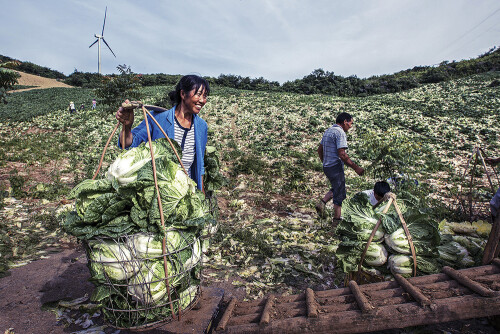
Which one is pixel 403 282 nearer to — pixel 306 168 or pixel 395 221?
pixel 395 221

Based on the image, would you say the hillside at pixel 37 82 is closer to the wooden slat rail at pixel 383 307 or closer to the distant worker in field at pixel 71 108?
the distant worker in field at pixel 71 108

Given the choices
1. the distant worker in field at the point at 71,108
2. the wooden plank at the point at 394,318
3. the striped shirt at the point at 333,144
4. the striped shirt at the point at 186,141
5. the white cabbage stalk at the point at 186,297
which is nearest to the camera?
the wooden plank at the point at 394,318

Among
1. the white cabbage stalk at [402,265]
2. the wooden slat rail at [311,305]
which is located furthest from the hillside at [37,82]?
the white cabbage stalk at [402,265]

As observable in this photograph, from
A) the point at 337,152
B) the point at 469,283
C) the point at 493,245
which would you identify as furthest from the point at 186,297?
the point at 337,152

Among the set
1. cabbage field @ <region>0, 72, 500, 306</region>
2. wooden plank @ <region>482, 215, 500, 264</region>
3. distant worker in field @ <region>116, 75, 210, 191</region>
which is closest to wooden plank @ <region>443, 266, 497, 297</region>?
wooden plank @ <region>482, 215, 500, 264</region>

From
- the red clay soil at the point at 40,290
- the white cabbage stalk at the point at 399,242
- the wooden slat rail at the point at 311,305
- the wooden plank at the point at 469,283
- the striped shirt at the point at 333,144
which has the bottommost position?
the red clay soil at the point at 40,290

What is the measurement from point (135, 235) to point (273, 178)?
8.22 metres

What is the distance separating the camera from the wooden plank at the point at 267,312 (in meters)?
1.99

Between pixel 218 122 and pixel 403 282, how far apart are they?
2131cm

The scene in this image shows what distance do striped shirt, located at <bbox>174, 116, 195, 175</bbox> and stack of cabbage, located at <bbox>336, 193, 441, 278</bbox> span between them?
192 centimetres

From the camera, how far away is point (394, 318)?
6.37 ft

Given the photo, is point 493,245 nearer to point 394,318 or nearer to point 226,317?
point 394,318

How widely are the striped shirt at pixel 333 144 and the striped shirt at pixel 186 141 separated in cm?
285

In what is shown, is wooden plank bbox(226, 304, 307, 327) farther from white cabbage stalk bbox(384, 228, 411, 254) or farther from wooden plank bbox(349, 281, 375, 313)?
white cabbage stalk bbox(384, 228, 411, 254)
